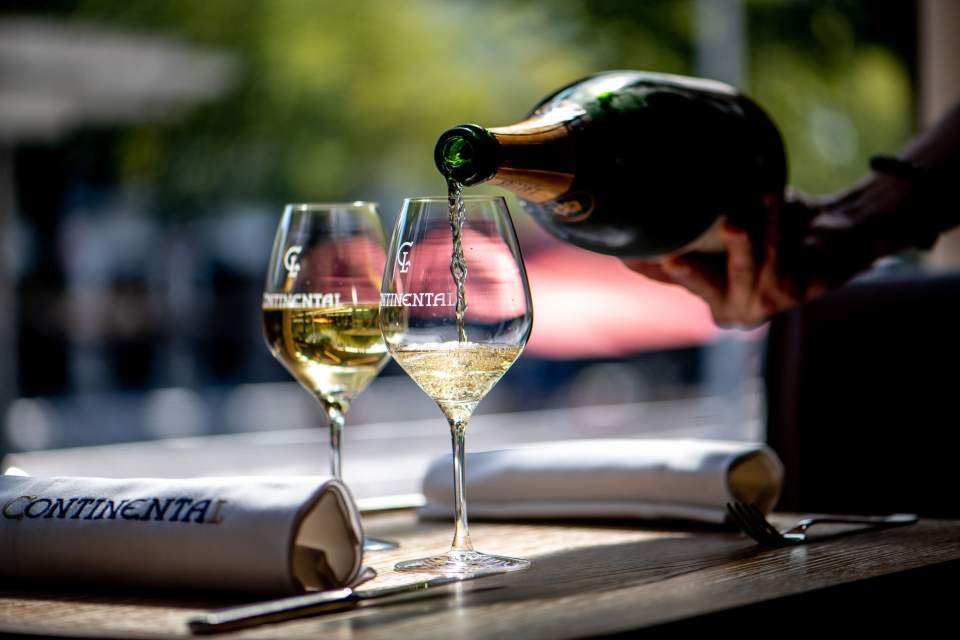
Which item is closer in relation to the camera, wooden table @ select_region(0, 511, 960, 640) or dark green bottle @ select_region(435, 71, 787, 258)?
wooden table @ select_region(0, 511, 960, 640)

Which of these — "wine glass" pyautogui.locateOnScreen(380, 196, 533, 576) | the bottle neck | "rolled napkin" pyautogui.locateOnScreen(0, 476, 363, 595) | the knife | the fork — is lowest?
the fork

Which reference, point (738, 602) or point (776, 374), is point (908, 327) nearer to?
point (776, 374)

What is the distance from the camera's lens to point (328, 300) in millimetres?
1087

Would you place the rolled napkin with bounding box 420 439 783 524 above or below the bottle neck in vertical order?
below

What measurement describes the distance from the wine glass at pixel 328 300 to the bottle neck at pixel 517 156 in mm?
155

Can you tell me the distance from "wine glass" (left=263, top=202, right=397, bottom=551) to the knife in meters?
0.28

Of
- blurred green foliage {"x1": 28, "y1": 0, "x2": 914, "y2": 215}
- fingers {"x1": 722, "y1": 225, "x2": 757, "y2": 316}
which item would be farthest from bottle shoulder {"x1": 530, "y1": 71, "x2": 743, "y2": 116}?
blurred green foliage {"x1": 28, "y1": 0, "x2": 914, "y2": 215}

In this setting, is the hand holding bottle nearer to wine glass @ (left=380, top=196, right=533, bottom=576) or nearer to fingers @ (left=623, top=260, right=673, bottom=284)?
fingers @ (left=623, top=260, right=673, bottom=284)

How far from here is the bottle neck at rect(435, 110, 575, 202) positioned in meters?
0.91

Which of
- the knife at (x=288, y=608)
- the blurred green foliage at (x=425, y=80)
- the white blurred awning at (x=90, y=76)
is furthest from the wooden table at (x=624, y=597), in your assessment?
the blurred green foliage at (x=425, y=80)

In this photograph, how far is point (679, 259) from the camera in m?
1.26

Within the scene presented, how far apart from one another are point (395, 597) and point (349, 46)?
5.67 metres

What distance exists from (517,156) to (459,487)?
260 millimetres

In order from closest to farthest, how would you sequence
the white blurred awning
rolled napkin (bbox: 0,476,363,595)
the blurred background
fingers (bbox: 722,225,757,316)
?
1. rolled napkin (bbox: 0,476,363,595)
2. fingers (bbox: 722,225,757,316)
3. the white blurred awning
4. the blurred background
